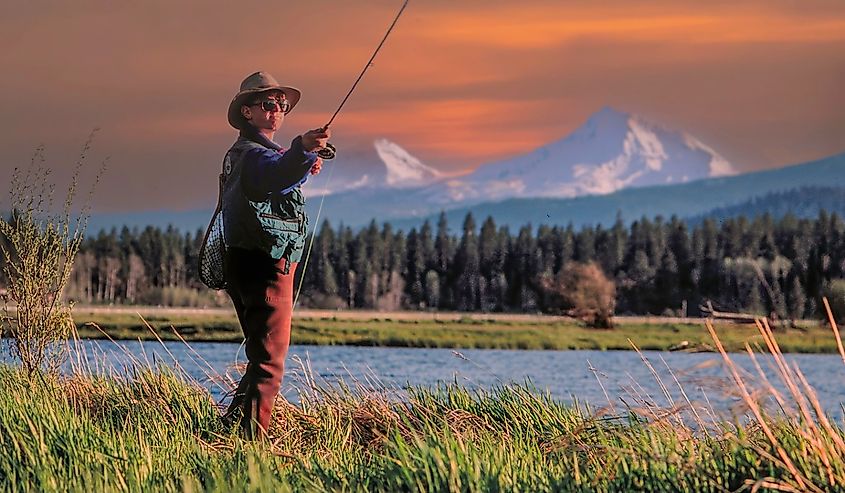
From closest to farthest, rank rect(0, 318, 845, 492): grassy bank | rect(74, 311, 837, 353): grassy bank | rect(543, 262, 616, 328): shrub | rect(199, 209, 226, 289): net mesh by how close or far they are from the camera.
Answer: rect(0, 318, 845, 492): grassy bank, rect(199, 209, 226, 289): net mesh, rect(74, 311, 837, 353): grassy bank, rect(543, 262, 616, 328): shrub

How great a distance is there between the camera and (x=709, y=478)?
17.0 ft

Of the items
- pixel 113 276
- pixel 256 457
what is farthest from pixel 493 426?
pixel 113 276

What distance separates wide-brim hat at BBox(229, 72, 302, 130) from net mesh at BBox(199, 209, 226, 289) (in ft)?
1.83

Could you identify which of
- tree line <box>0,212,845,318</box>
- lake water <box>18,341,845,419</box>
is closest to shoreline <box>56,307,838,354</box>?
lake water <box>18,341,845,419</box>

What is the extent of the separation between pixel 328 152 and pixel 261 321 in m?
1.04

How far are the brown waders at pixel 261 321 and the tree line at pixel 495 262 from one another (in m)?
86.7

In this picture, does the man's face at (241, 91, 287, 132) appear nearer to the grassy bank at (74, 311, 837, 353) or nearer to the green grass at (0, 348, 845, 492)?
the green grass at (0, 348, 845, 492)

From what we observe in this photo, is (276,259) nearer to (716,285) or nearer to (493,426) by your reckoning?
(493,426)

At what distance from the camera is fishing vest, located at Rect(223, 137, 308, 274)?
730 centimetres

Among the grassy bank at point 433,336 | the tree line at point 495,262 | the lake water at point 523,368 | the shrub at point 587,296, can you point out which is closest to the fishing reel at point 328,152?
the lake water at point 523,368

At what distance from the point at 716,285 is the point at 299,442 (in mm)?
96195

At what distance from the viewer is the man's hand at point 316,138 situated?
6.95m

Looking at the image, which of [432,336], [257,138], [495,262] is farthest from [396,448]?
[495,262]

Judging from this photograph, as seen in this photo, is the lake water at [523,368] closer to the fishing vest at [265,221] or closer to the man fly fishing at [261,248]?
the man fly fishing at [261,248]
